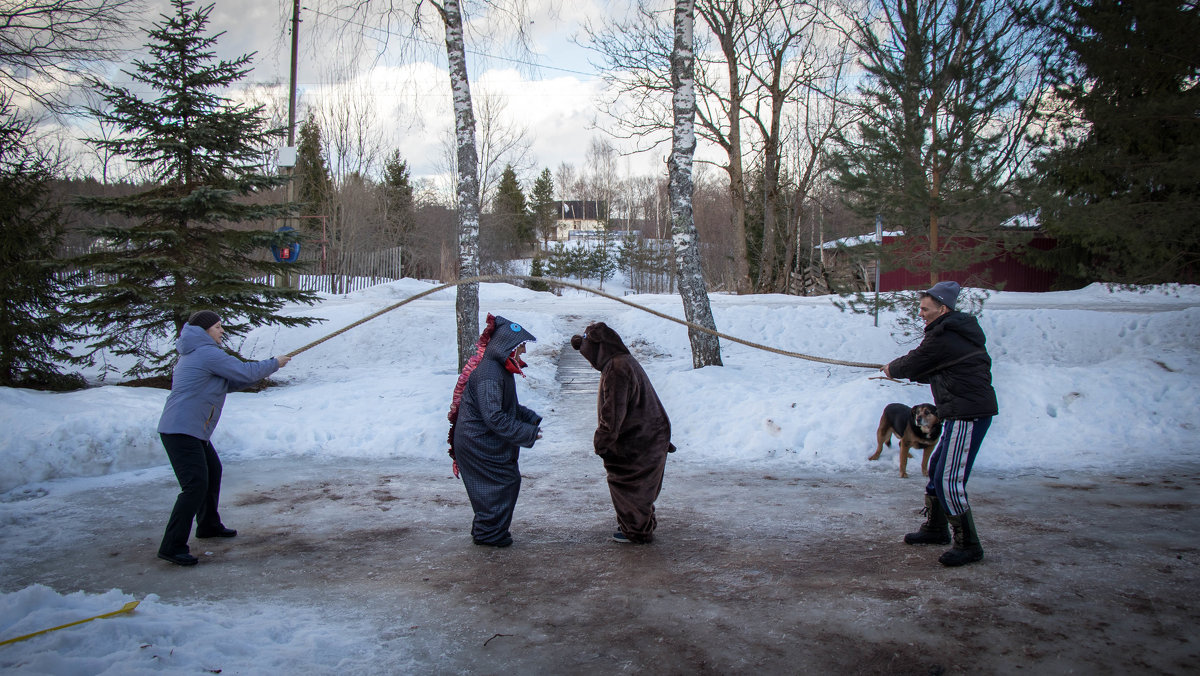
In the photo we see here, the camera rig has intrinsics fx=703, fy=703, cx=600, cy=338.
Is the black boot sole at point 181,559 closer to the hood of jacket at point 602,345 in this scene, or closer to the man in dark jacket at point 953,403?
the hood of jacket at point 602,345

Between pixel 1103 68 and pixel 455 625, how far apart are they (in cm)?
1393

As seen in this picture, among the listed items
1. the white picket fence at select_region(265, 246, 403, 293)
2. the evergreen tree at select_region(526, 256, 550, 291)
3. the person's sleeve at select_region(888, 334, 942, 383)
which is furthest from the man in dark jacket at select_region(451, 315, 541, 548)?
the evergreen tree at select_region(526, 256, 550, 291)

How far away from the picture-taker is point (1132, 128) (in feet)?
39.1

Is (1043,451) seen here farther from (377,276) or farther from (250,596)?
(377,276)

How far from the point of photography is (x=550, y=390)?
12.8 m

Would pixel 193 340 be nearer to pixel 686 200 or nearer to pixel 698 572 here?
pixel 698 572

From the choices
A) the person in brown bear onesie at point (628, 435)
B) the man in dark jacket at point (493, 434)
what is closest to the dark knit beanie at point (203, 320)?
the man in dark jacket at point (493, 434)

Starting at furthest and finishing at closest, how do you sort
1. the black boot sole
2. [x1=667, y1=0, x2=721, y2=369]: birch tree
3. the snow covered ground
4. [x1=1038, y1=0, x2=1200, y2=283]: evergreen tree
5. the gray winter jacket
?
[x1=667, y1=0, x2=721, y2=369]: birch tree → [x1=1038, y1=0, x2=1200, y2=283]: evergreen tree → the gray winter jacket → the black boot sole → the snow covered ground

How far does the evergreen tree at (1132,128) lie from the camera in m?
10.6

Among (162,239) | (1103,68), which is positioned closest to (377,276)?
(162,239)

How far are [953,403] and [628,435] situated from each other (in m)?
2.33

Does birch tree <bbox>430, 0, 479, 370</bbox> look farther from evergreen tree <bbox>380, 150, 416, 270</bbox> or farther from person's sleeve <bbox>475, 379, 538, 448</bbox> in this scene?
evergreen tree <bbox>380, 150, 416, 270</bbox>

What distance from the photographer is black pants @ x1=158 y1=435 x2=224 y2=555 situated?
16.1 feet

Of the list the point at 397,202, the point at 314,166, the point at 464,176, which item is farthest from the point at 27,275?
the point at 397,202
